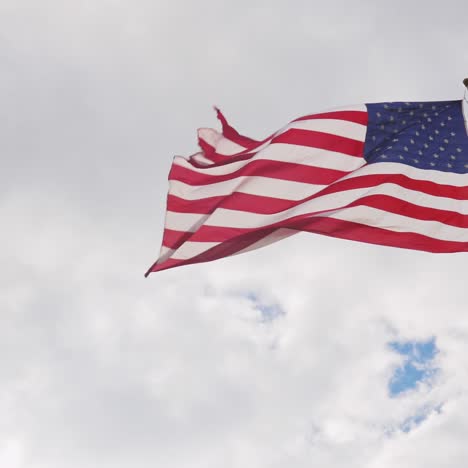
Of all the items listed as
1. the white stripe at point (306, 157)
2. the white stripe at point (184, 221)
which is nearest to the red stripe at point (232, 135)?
the white stripe at point (306, 157)

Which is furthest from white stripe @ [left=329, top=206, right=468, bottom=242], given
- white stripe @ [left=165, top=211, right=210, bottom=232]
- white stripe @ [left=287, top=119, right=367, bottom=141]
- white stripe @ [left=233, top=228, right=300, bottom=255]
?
white stripe @ [left=165, top=211, right=210, bottom=232]

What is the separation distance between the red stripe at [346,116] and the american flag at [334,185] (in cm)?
2

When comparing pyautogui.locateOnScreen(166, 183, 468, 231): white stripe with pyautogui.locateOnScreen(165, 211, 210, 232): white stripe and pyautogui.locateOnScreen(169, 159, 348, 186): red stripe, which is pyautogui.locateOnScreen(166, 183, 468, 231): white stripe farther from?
pyautogui.locateOnScreen(169, 159, 348, 186): red stripe

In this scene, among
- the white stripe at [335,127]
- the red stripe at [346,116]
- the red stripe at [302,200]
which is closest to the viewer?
the red stripe at [302,200]

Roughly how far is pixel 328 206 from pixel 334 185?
0.76 m

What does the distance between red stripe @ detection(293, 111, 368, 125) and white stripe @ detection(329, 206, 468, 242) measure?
2.78m

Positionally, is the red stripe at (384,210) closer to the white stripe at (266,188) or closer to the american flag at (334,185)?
the american flag at (334,185)

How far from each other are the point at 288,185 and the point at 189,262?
3070 mm

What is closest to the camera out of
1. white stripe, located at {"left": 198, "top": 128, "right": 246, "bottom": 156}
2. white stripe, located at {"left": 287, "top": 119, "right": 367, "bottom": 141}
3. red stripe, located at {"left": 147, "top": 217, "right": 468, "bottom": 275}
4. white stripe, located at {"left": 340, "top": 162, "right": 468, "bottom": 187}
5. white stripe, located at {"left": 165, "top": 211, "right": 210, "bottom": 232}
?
red stripe, located at {"left": 147, "top": 217, "right": 468, "bottom": 275}

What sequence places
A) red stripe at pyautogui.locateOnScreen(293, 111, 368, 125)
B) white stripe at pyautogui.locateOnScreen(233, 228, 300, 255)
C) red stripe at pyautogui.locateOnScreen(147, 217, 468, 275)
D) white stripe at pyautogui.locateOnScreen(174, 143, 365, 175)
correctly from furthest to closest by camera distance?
red stripe at pyautogui.locateOnScreen(293, 111, 368, 125) → white stripe at pyautogui.locateOnScreen(174, 143, 365, 175) → white stripe at pyautogui.locateOnScreen(233, 228, 300, 255) → red stripe at pyautogui.locateOnScreen(147, 217, 468, 275)

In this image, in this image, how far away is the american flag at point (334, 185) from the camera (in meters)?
18.0

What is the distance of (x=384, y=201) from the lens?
1833 centimetres

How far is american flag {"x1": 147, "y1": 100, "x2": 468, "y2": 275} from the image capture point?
18.0 metres

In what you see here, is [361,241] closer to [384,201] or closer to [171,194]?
[384,201]
